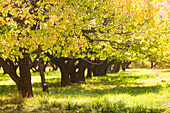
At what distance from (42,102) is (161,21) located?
38.0 ft

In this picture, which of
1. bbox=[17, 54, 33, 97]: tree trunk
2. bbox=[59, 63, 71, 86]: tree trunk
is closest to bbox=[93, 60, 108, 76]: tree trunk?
bbox=[59, 63, 71, 86]: tree trunk

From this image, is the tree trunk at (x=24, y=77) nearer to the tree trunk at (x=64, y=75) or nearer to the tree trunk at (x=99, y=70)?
the tree trunk at (x=64, y=75)

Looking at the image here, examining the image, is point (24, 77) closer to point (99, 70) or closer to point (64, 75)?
point (64, 75)

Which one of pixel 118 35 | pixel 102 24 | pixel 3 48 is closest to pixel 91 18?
pixel 102 24

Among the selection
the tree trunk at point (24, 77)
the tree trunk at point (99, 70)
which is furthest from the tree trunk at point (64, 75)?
the tree trunk at point (99, 70)

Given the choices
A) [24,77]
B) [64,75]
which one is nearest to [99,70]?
[64,75]

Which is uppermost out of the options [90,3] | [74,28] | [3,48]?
[90,3]

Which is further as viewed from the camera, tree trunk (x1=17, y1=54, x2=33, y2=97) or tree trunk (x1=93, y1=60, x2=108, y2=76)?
tree trunk (x1=93, y1=60, x2=108, y2=76)

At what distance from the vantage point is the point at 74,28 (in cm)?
1359

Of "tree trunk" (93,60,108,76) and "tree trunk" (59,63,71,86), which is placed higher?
"tree trunk" (59,63,71,86)

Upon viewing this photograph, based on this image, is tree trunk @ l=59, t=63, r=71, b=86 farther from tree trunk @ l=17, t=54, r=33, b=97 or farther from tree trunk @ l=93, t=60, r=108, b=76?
tree trunk @ l=93, t=60, r=108, b=76

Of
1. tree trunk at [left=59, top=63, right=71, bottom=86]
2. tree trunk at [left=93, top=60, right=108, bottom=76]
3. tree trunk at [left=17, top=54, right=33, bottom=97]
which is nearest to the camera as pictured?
tree trunk at [left=17, top=54, right=33, bottom=97]

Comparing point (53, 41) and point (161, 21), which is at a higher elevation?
point (161, 21)

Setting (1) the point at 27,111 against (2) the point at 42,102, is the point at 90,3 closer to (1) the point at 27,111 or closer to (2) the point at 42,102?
(2) the point at 42,102
